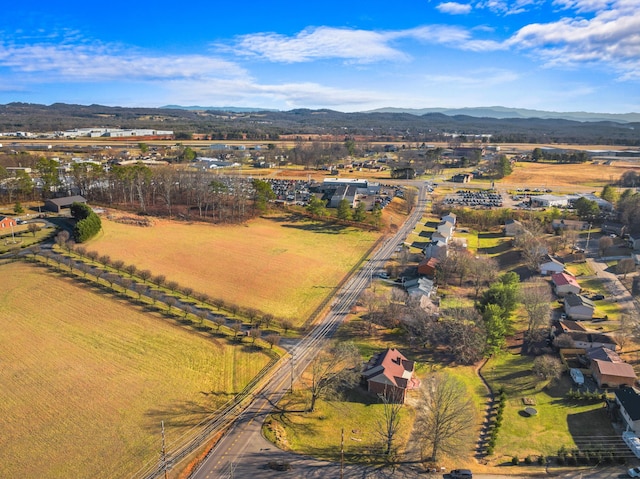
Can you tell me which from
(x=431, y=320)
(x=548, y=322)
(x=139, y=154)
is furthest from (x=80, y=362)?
(x=139, y=154)

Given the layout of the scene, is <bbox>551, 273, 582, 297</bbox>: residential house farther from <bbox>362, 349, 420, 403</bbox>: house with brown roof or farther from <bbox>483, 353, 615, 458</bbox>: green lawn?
<bbox>362, 349, 420, 403</bbox>: house with brown roof

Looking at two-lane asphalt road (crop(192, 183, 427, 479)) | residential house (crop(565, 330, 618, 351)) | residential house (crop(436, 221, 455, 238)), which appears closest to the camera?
two-lane asphalt road (crop(192, 183, 427, 479))

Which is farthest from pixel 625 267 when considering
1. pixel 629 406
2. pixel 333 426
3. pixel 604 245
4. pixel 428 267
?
pixel 333 426

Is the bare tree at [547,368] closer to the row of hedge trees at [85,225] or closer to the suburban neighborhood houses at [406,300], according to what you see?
the suburban neighborhood houses at [406,300]

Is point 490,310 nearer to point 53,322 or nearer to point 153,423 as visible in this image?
point 153,423

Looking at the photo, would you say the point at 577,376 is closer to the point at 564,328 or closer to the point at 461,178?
the point at 564,328

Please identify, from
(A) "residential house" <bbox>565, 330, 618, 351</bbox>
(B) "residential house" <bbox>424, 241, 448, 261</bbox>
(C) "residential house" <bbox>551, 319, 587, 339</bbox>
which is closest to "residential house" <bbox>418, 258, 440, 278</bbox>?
(B) "residential house" <bbox>424, 241, 448, 261</bbox>

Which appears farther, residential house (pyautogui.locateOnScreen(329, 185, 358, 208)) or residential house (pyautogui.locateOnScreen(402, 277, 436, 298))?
residential house (pyautogui.locateOnScreen(329, 185, 358, 208))
